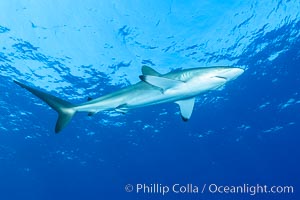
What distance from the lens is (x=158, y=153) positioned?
3600 cm

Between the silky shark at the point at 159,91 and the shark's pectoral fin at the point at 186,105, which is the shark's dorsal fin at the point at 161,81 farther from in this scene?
the shark's pectoral fin at the point at 186,105

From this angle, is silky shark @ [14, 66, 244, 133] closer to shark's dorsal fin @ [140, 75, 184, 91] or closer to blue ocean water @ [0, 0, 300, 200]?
shark's dorsal fin @ [140, 75, 184, 91]

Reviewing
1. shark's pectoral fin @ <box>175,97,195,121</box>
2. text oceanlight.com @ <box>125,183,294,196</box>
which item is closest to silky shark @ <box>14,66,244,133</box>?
shark's pectoral fin @ <box>175,97,195,121</box>

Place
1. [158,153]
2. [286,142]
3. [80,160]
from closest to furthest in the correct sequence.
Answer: [286,142] → [158,153] → [80,160]

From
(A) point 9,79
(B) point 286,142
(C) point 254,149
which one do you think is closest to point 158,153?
(C) point 254,149

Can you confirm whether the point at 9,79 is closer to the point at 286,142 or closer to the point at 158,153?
the point at 158,153

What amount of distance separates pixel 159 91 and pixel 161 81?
497 mm

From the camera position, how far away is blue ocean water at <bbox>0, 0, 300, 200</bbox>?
15.0 meters

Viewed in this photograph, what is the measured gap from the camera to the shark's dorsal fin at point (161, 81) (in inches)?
230

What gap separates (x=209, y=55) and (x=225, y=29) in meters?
2.05

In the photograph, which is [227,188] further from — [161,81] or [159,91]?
[161,81]

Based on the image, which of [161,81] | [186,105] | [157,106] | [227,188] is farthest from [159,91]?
[227,188]

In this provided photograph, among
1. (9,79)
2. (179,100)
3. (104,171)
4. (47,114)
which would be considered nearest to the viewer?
(179,100)

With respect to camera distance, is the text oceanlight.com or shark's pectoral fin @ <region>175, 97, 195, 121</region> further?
the text oceanlight.com
